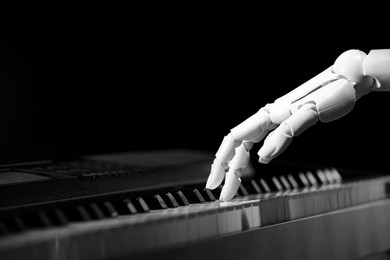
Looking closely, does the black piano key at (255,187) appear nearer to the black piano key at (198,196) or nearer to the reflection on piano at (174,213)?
the reflection on piano at (174,213)

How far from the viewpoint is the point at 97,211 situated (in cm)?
88

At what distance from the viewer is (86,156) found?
1.36m

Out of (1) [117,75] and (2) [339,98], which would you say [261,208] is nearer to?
(2) [339,98]

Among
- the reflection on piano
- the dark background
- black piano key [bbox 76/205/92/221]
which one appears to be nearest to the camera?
the reflection on piano

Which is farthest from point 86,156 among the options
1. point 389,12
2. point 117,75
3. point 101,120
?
point 389,12

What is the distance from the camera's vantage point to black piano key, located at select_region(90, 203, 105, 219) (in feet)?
2.88

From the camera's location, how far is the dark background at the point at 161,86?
1204 millimetres

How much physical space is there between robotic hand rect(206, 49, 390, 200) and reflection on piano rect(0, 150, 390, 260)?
0.07 metres

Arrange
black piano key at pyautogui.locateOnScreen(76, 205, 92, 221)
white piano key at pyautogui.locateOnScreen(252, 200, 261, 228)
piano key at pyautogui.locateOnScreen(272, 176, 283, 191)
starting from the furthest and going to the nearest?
piano key at pyautogui.locateOnScreen(272, 176, 283, 191)
white piano key at pyautogui.locateOnScreen(252, 200, 261, 228)
black piano key at pyautogui.locateOnScreen(76, 205, 92, 221)

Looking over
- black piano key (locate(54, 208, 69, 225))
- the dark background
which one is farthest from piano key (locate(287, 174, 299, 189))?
black piano key (locate(54, 208, 69, 225))

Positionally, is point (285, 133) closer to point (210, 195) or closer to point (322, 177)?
point (210, 195)

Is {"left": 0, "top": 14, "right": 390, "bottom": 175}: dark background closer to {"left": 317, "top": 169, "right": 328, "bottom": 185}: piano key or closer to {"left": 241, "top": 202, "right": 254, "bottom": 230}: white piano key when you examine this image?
{"left": 317, "top": 169, "right": 328, "bottom": 185}: piano key

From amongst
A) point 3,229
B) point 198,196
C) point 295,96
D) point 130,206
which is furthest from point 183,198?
point 3,229

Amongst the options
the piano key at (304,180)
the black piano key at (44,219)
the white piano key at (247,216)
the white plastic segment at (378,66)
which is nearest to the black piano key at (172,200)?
the white piano key at (247,216)
